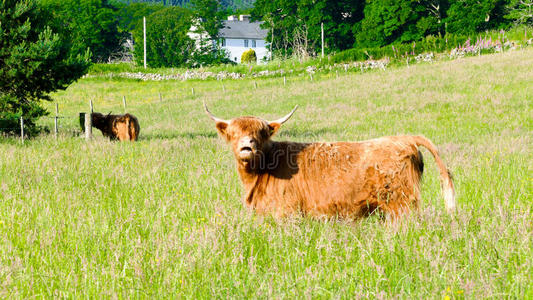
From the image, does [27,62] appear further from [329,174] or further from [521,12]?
[521,12]

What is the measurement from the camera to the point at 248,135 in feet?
15.8

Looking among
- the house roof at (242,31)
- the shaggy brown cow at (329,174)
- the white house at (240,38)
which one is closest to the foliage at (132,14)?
the house roof at (242,31)

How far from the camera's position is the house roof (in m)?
104

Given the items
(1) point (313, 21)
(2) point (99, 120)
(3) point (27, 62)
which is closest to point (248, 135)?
(3) point (27, 62)

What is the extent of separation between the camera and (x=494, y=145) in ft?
31.8

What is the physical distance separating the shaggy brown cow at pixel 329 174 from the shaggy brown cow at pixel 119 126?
33.0 ft

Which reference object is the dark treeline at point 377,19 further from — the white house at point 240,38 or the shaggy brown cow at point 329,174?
the shaggy brown cow at point 329,174

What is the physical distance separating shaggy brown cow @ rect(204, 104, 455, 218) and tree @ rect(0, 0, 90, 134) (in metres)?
10.5

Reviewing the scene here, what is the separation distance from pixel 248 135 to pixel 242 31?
104911mm

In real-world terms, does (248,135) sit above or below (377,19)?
below

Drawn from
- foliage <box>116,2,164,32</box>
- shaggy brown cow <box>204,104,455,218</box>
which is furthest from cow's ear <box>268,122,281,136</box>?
foliage <box>116,2,164,32</box>

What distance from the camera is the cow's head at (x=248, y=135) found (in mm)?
4699

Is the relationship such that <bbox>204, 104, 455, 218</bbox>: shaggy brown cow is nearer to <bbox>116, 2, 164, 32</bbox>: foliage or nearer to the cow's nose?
the cow's nose

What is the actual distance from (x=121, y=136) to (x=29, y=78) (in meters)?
3.11
